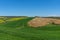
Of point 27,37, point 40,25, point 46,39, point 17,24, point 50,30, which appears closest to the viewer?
point 46,39

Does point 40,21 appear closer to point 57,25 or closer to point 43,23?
point 43,23

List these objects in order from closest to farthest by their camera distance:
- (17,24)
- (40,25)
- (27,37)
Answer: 1. (27,37)
2. (40,25)
3. (17,24)

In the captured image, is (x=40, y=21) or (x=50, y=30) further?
(x=40, y=21)

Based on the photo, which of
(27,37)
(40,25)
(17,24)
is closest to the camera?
(27,37)

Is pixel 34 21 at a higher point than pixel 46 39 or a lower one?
higher

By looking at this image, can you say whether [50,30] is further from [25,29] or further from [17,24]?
[17,24]

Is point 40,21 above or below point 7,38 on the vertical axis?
above

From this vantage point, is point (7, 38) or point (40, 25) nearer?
point (7, 38)

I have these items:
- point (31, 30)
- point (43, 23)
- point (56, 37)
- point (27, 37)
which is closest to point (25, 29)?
point (31, 30)

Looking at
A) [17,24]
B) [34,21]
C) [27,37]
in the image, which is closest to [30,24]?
[34,21]
